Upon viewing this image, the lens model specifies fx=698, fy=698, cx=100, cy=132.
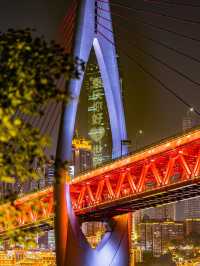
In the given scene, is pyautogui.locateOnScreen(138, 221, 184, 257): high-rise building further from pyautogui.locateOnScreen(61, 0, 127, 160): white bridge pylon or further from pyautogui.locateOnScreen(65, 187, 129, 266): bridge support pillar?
pyautogui.locateOnScreen(61, 0, 127, 160): white bridge pylon

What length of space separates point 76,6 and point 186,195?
13.0 m

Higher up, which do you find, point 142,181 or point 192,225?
point 142,181

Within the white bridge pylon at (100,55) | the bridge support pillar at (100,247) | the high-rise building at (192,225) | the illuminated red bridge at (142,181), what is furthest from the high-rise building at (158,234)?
the white bridge pylon at (100,55)

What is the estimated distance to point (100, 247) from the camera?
145 feet

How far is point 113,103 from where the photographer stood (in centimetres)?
4484

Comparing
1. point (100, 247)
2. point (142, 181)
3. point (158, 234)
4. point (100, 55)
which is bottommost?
point (158, 234)

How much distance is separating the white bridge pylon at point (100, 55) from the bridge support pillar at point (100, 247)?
4.39m

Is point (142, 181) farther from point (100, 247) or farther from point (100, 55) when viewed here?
point (100, 55)

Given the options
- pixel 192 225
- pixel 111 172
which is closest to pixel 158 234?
pixel 192 225

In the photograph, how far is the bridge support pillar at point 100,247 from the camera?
131 feet

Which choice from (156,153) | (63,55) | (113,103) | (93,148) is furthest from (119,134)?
(93,148)

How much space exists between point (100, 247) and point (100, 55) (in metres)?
12.2

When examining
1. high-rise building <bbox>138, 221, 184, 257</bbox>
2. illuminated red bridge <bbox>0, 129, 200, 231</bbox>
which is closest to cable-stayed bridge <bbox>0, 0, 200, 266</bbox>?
illuminated red bridge <bbox>0, 129, 200, 231</bbox>

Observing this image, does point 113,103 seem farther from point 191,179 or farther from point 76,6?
point 191,179
